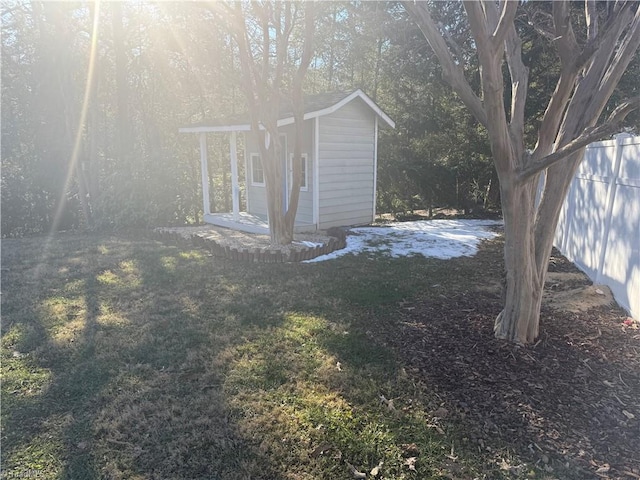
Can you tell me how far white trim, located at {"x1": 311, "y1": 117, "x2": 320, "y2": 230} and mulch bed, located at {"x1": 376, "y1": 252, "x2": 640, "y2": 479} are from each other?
5.70 metres

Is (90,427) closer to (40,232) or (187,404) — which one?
(187,404)

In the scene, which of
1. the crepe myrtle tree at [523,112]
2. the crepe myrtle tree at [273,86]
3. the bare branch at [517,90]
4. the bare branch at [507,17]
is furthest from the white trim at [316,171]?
the bare branch at [507,17]

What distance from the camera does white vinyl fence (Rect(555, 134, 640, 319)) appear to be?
13.6 ft

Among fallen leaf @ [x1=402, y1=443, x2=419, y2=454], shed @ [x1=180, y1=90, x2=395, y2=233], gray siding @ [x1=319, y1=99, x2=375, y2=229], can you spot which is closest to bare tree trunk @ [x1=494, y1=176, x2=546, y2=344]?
fallen leaf @ [x1=402, y1=443, x2=419, y2=454]

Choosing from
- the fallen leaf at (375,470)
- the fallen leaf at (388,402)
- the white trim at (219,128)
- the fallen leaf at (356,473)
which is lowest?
the fallen leaf at (356,473)

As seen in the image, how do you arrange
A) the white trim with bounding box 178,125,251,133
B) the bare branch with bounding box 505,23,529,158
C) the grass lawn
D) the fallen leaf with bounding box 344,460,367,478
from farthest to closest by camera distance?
1. the white trim with bounding box 178,125,251,133
2. the bare branch with bounding box 505,23,529,158
3. the grass lawn
4. the fallen leaf with bounding box 344,460,367,478

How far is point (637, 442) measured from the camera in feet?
7.86

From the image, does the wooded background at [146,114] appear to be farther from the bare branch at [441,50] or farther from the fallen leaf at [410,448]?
the fallen leaf at [410,448]

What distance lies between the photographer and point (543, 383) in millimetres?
2943

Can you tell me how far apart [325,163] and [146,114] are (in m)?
7.02

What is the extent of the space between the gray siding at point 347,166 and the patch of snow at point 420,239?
0.71 m

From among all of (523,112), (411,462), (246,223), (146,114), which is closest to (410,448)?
(411,462)

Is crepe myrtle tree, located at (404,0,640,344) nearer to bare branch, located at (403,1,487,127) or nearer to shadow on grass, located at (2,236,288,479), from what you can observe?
bare branch, located at (403,1,487,127)

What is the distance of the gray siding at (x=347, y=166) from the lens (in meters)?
9.87
